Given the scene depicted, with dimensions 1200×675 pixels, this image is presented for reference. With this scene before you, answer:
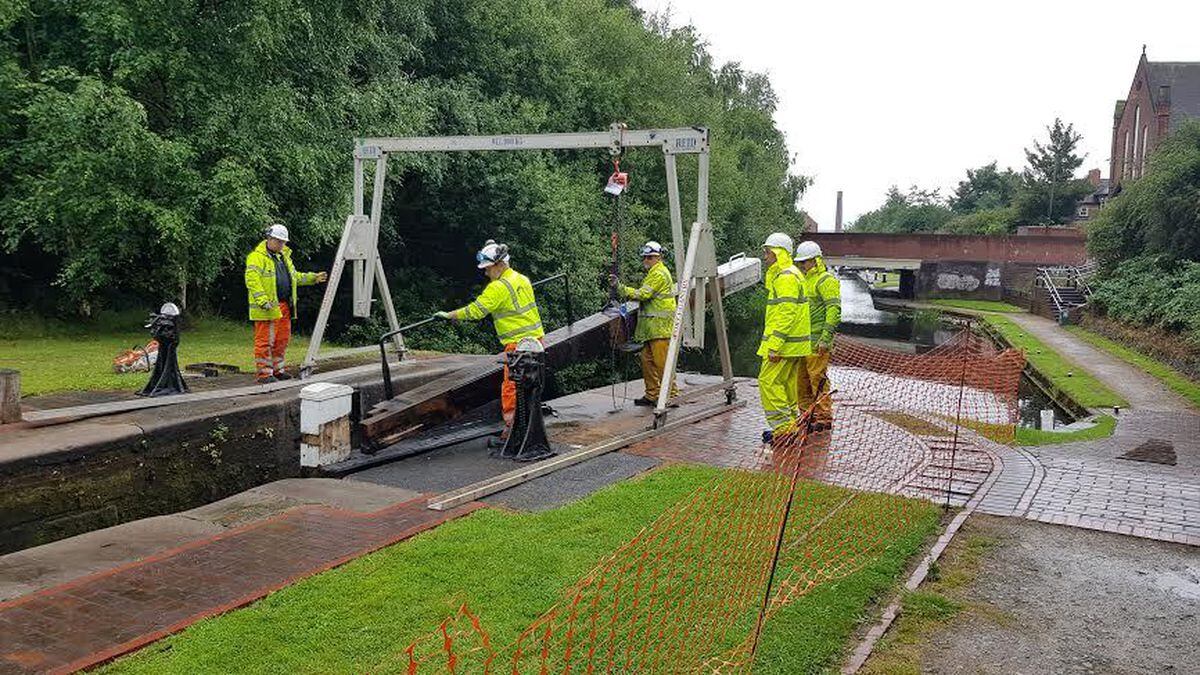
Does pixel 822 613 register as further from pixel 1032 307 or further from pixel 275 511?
pixel 1032 307

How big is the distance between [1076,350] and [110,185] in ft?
77.2

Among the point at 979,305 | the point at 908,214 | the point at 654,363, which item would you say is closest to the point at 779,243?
the point at 654,363

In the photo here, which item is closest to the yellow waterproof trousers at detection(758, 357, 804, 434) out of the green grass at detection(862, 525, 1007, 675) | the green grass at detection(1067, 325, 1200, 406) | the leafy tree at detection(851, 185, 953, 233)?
the green grass at detection(862, 525, 1007, 675)

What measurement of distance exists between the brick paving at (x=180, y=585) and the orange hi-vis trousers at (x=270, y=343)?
13.4 feet

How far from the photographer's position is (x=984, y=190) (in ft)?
319

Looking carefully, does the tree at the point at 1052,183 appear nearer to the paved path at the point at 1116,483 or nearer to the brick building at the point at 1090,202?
the brick building at the point at 1090,202

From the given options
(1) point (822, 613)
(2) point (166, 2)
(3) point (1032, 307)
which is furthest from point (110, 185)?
(3) point (1032, 307)

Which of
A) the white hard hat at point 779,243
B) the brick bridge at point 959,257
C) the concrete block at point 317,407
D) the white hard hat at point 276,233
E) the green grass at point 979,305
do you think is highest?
the brick bridge at point 959,257

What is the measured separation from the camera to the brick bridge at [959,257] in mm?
46875

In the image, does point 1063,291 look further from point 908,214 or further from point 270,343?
point 908,214

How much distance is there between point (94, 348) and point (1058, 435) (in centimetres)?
1315

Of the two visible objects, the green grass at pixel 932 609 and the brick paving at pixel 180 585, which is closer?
the brick paving at pixel 180 585

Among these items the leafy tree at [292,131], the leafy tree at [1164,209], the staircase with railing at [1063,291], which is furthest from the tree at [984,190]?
the leafy tree at [292,131]

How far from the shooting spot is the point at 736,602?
15.8ft
